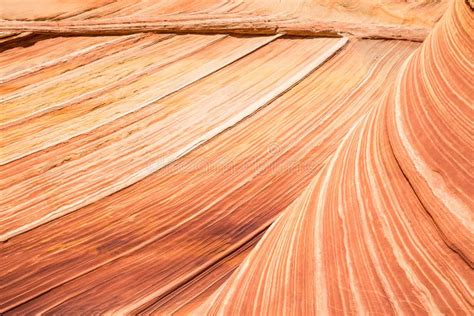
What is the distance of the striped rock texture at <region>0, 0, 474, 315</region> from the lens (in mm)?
911

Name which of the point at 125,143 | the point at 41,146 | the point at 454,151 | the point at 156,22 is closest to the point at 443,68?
the point at 454,151

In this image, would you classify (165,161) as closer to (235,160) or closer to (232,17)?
(235,160)

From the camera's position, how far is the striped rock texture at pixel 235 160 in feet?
2.99

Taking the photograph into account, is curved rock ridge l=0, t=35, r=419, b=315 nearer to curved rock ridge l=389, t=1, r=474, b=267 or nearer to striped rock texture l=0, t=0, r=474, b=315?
striped rock texture l=0, t=0, r=474, b=315

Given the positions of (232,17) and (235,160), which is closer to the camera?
(235,160)

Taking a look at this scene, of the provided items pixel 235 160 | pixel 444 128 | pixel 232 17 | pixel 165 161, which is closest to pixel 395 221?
pixel 444 128

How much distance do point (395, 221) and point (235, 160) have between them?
79 cm

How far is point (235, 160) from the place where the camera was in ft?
5.40

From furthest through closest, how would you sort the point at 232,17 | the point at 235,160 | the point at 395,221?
the point at 232,17 → the point at 235,160 → the point at 395,221

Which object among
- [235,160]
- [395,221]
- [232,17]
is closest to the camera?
[395,221]

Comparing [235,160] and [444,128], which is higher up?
[235,160]

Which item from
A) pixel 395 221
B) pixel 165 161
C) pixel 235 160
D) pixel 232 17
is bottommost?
pixel 395 221

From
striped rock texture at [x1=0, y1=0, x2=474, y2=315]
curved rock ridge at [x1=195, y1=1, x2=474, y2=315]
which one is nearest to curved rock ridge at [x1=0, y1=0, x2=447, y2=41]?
striped rock texture at [x1=0, y1=0, x2=474, y2=315]

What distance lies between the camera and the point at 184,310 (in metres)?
1.19
